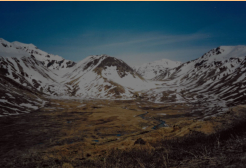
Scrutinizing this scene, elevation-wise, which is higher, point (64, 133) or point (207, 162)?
point (207, 162)

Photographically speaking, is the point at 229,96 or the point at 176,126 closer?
the point at 176,126

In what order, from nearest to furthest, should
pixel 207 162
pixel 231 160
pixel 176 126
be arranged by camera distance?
pixel 231 160 < pixel 207 162 < pixel 176 126

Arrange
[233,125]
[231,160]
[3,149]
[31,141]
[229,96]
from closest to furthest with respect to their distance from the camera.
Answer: [231,160], [233,125], [3,149], [31,141], [229,96]

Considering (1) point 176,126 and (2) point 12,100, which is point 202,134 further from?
(2) point 12,100

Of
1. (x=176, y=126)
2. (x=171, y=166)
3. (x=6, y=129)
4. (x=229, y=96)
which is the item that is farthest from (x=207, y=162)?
(x=229, y=96)

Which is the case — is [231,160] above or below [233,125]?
above

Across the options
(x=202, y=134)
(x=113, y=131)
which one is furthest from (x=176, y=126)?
(x=113, y=131)

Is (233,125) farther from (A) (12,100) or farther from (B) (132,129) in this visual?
(A) (12,100)

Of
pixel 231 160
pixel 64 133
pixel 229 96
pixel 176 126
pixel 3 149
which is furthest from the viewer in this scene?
pixel 229 96

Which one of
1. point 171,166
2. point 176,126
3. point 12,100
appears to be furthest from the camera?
point 12,100
